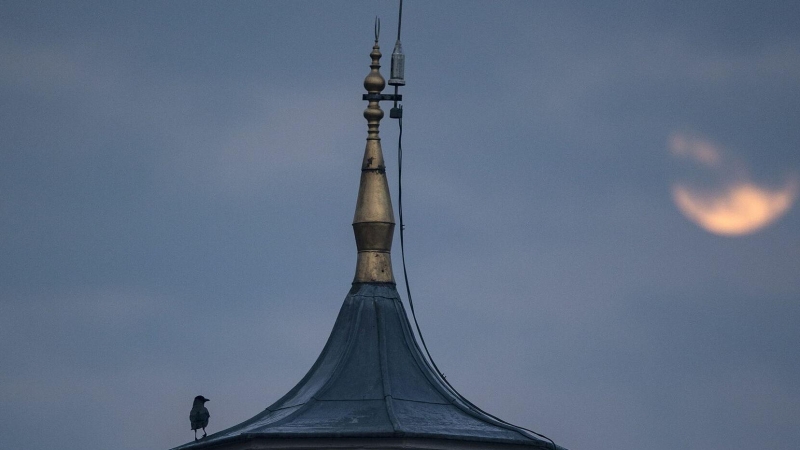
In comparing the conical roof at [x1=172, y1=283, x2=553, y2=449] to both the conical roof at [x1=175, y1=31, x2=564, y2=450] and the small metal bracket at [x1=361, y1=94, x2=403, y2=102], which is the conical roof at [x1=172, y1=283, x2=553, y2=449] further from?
the small metal bracket at [x1=361, y1=94, x2=403, y2=102]

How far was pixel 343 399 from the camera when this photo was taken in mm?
60812

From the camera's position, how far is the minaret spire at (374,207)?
6372 cm

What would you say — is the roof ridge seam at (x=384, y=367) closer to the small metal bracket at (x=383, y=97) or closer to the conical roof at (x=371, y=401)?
the conical roof at (x=371, y=401)

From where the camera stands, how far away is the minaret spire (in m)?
63.7

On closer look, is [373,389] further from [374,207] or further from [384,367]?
[374,207]

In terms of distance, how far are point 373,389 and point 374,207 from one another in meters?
4.70

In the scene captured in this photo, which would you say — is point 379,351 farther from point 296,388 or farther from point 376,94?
point 376,94

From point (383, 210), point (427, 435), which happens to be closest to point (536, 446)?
point (427, 435)

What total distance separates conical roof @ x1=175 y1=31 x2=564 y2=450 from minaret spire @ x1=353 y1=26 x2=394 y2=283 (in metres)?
0.02

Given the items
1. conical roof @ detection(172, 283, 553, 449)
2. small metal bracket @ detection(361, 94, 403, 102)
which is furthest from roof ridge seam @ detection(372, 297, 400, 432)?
small metal bracket @ detection(361, 94, 403, 102)

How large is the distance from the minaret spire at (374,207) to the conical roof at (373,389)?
21 millimetres

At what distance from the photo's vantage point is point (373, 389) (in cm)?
6103

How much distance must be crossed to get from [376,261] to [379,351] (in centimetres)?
237

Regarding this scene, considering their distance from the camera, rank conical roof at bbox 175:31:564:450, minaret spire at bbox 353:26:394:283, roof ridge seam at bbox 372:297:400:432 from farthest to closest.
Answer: minaret spire at bbox 353:26:394:283 < roof ridge seam at bbox 372:297:400:432 < conical roof at bbox 175:31:564:450
